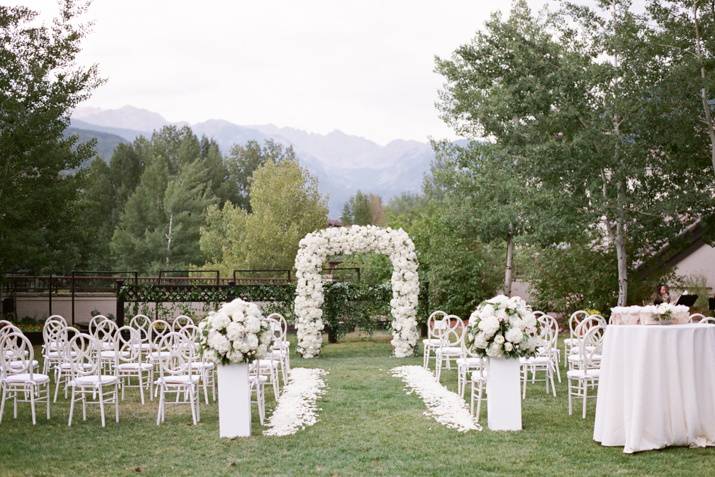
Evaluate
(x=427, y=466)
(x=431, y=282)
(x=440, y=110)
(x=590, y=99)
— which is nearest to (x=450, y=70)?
(x=440, y=110)

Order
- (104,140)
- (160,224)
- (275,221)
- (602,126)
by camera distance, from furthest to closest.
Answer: (104,140), (160,224), (275,221), (602,126)

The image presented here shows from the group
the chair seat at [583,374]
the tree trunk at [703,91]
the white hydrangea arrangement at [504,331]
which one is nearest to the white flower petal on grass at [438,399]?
the white hydrangea arrangement at [504,331]

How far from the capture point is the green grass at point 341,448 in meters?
6.93

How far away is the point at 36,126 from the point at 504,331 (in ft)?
43.5

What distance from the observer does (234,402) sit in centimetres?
854

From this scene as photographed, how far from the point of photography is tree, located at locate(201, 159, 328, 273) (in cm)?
3734

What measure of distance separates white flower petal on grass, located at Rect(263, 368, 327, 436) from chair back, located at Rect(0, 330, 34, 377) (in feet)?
9.70

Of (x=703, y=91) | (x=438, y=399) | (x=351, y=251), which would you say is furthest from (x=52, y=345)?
(x=703, y=91)

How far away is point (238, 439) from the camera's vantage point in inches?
328

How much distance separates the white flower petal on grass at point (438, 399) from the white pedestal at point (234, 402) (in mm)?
2189

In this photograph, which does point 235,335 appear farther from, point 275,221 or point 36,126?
point 275,221

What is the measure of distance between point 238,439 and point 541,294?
17543 mm

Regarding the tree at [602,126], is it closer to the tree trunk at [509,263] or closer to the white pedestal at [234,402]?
the tree trunk at [509,263]

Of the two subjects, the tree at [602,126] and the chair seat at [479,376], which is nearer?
the chair seat at [479,376]
